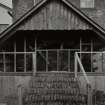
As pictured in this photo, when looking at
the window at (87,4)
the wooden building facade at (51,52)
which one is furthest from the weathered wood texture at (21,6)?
the window at (87,4)

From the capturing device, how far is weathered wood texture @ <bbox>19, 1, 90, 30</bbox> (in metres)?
17.0

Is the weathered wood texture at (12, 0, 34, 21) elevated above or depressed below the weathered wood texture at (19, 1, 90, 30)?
above

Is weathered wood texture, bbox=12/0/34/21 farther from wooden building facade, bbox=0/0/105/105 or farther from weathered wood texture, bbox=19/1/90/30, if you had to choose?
weathered wood texture, bbox=19/1/90/30

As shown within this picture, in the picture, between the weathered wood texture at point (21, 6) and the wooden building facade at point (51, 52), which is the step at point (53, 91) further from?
the weathered wood texture at point (21, 6)

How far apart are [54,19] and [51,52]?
2295 millimetres

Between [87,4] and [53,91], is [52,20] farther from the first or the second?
[53,91]

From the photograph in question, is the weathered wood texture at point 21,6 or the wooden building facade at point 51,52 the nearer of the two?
the wooden building facade at point 51,52

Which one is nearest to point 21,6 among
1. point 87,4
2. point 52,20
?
point 52,20

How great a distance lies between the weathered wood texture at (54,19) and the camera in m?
17.0

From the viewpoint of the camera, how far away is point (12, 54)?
1662cm

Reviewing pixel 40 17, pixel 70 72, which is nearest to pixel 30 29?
pixel 40 17

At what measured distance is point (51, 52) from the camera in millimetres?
16359

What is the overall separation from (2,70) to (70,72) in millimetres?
4070

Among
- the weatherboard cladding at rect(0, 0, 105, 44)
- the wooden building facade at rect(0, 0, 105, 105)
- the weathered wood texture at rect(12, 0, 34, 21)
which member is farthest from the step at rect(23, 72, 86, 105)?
the weathered wood texture at rect(12, 0, 34, 21)
